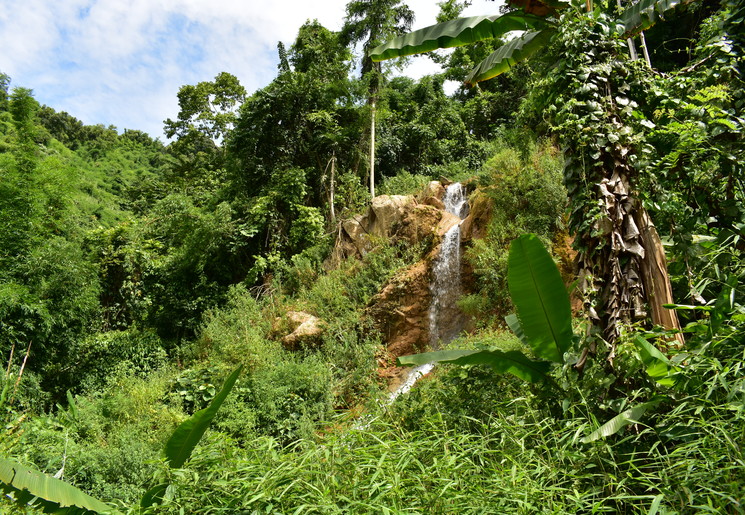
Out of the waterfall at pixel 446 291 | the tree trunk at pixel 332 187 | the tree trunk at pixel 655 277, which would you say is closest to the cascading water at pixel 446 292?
the waterfall at pixel 446 291

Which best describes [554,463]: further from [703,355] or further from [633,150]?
[633,150]

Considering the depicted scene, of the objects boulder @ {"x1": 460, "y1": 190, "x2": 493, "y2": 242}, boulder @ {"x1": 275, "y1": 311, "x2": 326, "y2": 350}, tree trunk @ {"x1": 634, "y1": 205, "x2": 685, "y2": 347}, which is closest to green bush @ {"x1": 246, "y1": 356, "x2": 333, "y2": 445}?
boulder @ {"x1": 275, "y1": 311, "x2": 326, "y2": 350}

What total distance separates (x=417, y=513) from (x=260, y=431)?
539 cm

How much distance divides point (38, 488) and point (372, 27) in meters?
17.4

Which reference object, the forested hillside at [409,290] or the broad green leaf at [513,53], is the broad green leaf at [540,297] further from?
the broad green leaf at [513,53]

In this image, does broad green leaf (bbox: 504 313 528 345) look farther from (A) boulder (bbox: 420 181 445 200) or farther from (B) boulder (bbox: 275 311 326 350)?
(A) boulder (bbox: 420 181 445 200)

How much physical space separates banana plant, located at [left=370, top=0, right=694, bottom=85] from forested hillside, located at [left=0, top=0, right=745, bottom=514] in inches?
1.2

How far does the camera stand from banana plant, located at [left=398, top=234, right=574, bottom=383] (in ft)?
10.5

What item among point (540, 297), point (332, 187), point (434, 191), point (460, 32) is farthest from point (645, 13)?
point (332, 187)

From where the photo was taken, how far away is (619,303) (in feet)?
10.2

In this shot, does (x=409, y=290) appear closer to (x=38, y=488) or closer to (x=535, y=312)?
(x=535, y=312)

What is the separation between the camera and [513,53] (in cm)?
451

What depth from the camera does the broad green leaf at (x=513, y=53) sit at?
4.29 meters

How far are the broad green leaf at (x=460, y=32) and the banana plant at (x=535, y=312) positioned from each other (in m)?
2.38
